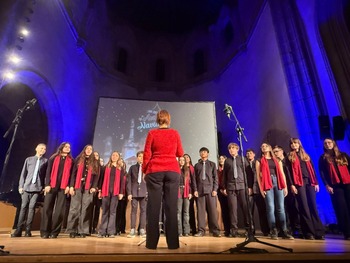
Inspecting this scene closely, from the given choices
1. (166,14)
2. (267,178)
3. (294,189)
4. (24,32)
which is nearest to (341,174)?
(294,189)

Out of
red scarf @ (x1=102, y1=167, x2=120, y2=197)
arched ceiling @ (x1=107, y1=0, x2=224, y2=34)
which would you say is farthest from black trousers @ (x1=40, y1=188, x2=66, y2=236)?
arched ceiling @ (x1=107, y1=0, x2=224, y2=34)

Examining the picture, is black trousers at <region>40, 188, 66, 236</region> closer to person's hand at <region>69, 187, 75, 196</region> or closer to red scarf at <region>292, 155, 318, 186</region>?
person's hand at <region>69, 187, 75, 196</region>

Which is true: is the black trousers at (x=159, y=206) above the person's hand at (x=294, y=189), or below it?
below

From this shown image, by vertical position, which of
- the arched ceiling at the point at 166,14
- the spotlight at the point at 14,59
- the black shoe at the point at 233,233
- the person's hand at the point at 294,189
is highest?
the arched ceiling at the point at 166,14

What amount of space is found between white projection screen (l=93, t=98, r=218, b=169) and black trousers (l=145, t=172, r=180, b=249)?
6.30 m

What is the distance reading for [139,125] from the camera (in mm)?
9750

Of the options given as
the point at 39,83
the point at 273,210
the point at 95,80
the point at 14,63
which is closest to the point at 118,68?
the point at 95,80

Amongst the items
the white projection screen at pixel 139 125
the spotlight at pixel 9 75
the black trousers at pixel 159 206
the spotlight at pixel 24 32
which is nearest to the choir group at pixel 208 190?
the black trousers at pixel 159 206

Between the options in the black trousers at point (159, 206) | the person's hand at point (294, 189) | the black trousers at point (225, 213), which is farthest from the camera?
the black trousers at point (225, 213)

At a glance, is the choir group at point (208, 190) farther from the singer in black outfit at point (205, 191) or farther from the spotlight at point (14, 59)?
the spotlight at point (14, 59)

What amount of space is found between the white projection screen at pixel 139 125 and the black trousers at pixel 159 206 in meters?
6.30

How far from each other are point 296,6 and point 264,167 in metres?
6.25

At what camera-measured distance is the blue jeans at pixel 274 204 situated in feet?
15.8

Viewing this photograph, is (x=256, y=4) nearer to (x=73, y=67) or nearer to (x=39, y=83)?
(x=73, y=67)
